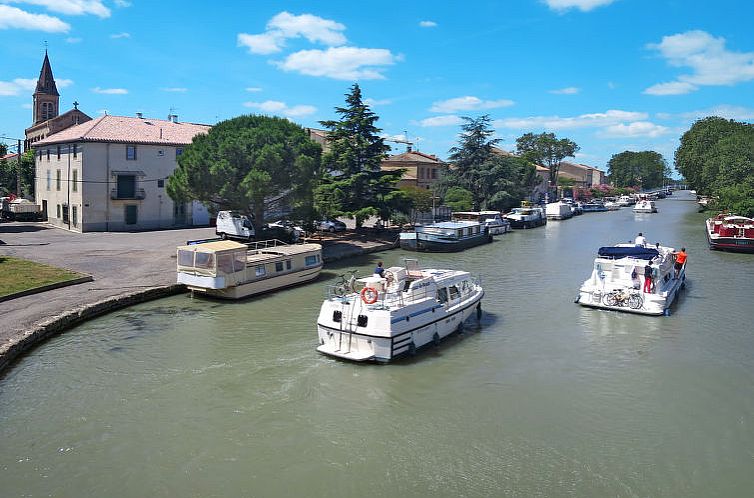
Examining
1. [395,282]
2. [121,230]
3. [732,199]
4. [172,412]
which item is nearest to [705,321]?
[395,282]

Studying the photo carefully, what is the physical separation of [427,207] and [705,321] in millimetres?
40600

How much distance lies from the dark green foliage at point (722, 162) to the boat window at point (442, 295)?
52753 millimetres

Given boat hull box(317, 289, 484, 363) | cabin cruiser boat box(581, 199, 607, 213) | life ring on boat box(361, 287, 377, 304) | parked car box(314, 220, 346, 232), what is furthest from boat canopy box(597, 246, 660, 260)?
cabin cruiser boat box(581, 199, 607, 213)

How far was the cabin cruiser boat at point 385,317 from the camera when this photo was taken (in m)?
18.1

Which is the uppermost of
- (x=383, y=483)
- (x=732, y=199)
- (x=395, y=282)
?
(x=732, y=199)

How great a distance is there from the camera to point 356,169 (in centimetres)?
4741

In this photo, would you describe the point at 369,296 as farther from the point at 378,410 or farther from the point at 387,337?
the point at 378,410

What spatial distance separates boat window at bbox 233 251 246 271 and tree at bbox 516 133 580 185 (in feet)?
389

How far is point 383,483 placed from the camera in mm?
11867

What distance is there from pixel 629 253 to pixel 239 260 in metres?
17.5

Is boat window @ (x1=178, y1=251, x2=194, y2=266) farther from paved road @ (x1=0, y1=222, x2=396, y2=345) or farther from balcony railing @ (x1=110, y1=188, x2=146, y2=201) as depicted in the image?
balcony railing @ (x1=110, y1=188, x2=146, y2=201)

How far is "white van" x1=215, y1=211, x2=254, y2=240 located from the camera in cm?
3972

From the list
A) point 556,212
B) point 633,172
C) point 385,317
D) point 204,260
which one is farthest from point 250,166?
point 633,172

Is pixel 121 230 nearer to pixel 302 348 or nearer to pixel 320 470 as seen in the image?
pixel 302 348
